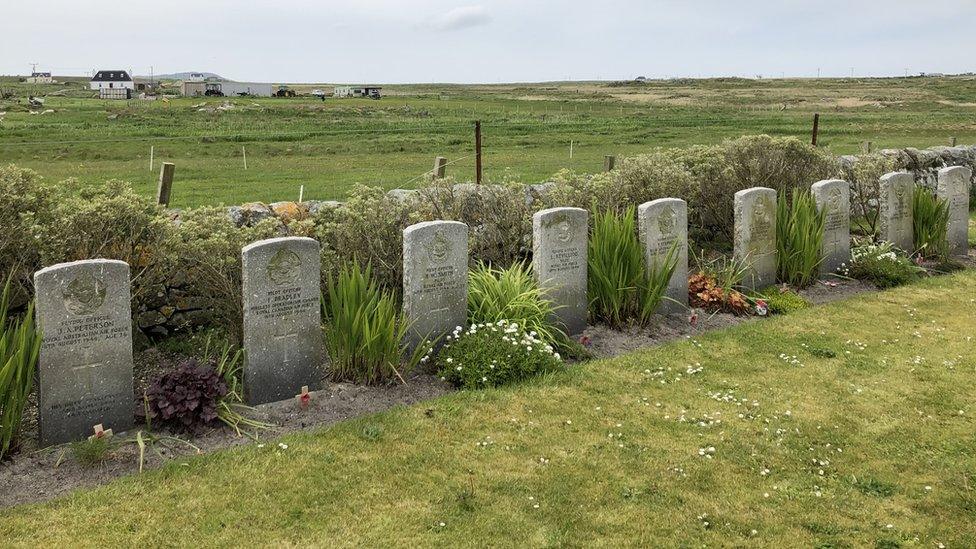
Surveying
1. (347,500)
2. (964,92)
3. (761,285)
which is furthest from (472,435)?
(964,92)

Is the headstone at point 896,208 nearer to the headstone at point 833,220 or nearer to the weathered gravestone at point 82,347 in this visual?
the headstone at point 833,220

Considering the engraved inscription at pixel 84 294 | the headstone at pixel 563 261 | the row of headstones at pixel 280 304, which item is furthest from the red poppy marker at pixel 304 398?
the headstone at pixel 563 261

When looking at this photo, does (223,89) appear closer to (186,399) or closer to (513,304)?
(513,304)

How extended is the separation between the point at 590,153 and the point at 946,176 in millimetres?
16981

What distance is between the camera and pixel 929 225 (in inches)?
494

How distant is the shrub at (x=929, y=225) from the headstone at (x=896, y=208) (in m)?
0.19

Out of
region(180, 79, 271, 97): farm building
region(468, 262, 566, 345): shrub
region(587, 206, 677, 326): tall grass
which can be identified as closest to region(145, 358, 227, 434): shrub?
region(468, 262, 566, 345): shrub

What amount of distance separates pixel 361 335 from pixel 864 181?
11.1m

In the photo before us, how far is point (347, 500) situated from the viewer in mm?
5195

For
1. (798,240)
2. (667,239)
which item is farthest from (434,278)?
(798,240)

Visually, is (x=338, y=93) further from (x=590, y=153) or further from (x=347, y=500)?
(x=347, y=500)

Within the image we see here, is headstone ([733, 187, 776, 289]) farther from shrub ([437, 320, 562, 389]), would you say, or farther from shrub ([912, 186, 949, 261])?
shrub ([437, 320, 562, 389])

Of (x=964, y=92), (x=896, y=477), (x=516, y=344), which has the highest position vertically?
(x=964, y=92)

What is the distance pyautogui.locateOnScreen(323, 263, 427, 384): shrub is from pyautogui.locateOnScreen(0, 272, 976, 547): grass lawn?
621 millimetres
